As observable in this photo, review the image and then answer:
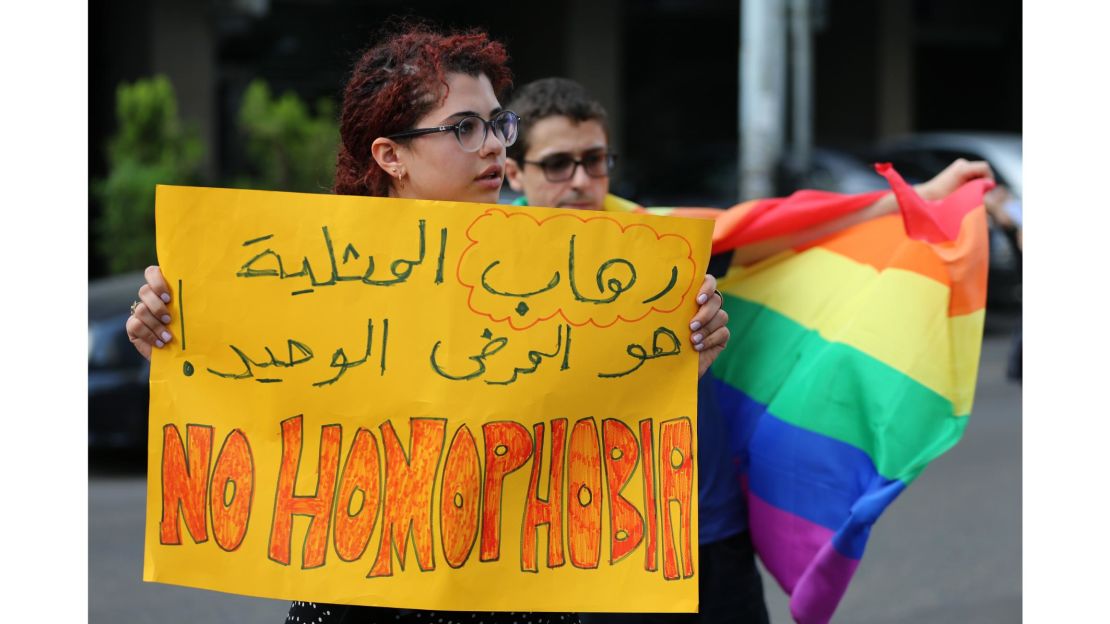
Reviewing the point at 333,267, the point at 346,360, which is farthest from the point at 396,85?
the point at 346,360

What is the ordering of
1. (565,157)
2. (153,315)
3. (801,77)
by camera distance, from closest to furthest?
1. (153,315)
2. (565,157)
3. (801,77)

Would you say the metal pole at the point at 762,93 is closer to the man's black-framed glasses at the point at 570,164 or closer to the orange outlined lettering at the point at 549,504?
the man's black-framed glasses at the point at 570,164

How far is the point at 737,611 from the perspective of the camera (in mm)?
2984

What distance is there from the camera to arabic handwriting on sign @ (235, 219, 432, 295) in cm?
224

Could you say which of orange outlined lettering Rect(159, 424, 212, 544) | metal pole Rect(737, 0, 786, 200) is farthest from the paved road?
metal pole Rect(737, 0, 786, 200)

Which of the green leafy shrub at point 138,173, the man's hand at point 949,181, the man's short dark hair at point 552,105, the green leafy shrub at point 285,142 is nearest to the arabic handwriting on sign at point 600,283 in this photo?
the man's short dark hair at point 552,105

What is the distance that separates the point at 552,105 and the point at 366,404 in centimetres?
126

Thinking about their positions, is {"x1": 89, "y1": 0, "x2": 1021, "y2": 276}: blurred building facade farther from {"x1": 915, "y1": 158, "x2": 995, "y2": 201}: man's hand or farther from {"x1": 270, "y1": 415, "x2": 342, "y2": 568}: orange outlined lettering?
{"x1": 270, "y1": 415, "x2": 342, "y2": 568}: orange outlined lettering

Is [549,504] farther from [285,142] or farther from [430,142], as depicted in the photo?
[285,142]

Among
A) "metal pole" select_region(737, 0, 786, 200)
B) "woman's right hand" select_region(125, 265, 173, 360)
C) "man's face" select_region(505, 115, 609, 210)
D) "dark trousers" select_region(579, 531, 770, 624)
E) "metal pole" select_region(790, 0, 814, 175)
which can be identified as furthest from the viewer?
"metal pole" select_region(790, 0, 814, 175)

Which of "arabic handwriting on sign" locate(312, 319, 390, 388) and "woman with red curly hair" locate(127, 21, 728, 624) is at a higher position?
"woman with red curly hair" locate(127, 21, 728, 624)

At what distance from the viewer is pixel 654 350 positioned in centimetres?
231

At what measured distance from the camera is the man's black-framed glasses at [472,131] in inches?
90.2

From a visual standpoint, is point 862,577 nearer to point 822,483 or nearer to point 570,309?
point 822,483
